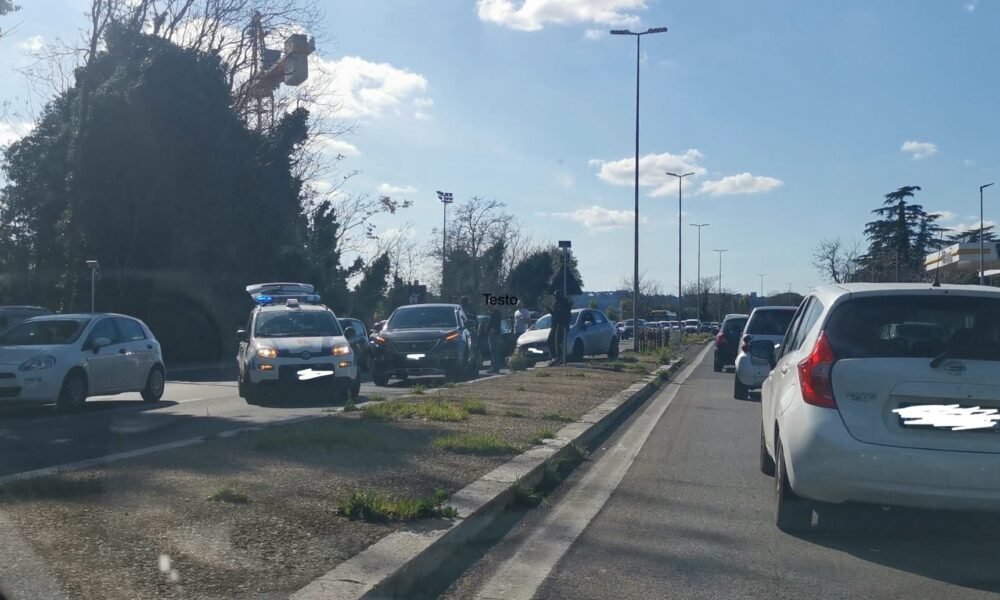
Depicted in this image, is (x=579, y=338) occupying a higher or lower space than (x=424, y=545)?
higher

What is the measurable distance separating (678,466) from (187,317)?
2976 cm

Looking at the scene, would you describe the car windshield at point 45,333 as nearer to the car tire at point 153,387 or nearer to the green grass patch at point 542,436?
the car tire at point 153,387

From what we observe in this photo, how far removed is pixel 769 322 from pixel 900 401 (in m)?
12.7

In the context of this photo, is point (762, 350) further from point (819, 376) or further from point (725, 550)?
point (725, 550)

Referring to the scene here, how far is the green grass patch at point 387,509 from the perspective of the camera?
659 centimetres

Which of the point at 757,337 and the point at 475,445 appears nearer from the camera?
the point at 475,445

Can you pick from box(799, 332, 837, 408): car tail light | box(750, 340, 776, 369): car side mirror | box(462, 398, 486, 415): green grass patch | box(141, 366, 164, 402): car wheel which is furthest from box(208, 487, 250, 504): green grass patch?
box(141, 366, 164, 402): car wheel

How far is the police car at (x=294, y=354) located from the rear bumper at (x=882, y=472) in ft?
35.8

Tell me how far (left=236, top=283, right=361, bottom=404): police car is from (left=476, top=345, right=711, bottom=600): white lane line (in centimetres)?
593

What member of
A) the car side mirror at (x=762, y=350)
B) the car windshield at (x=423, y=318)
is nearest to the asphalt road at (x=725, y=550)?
the car side mirror at (x=762, y=350)

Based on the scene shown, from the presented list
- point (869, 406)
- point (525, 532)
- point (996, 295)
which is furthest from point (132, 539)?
point (996, 295)

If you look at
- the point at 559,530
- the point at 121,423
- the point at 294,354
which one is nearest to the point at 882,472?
the point at 559,530

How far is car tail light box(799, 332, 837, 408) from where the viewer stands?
6406mm

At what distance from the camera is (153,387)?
16625 mm
